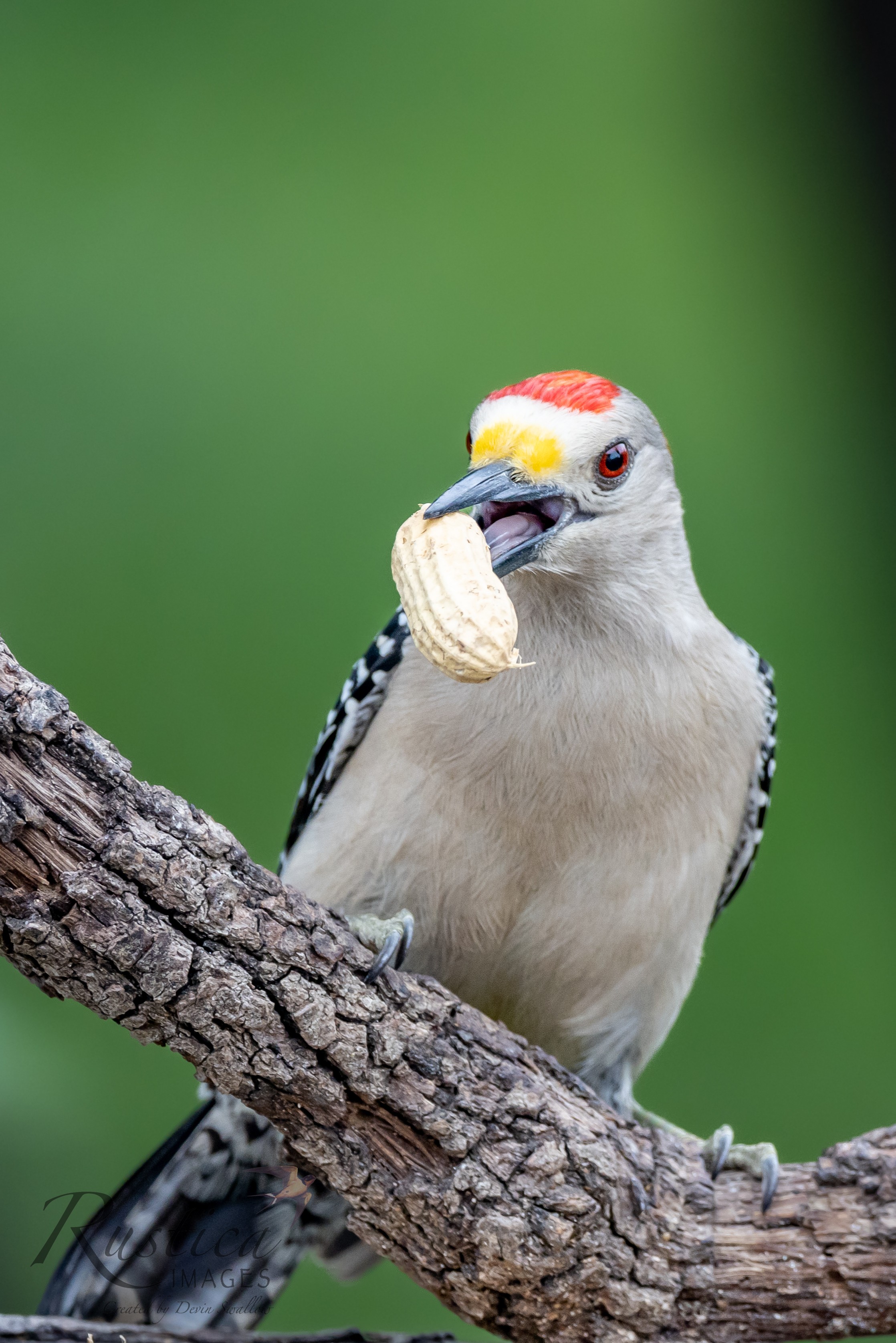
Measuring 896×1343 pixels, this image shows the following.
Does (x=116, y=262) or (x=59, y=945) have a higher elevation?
(x=116, y=262)

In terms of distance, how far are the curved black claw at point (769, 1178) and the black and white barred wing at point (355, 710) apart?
1.29 meters

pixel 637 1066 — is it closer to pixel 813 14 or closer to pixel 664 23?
pixel 664 23

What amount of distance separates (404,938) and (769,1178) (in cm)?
90

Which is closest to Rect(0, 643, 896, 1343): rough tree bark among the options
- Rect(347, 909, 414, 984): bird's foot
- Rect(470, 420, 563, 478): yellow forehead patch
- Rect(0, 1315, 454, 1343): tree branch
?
Rect(347, 909, 414, 984): bird's foot

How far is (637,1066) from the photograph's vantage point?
2986 mm

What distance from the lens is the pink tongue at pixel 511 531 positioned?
7.82 ft

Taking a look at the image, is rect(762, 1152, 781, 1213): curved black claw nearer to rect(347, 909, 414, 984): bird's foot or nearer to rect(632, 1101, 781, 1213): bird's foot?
rect(632, 1101, 781, 1213): bird's foot

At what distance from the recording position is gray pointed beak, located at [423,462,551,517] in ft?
7.15

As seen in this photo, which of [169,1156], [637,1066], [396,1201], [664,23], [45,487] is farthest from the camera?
[664,23]

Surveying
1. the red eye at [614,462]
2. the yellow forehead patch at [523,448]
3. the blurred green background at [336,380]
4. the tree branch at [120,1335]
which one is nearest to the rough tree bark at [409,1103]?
the tree branch at [120,1335]

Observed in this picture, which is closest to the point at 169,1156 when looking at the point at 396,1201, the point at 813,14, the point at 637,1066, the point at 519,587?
the point at 396,1201

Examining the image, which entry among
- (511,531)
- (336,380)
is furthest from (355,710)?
(336,380)

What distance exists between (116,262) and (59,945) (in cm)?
291

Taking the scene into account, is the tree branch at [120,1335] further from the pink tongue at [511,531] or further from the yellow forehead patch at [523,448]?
the yellow forehead patch at [523,448]
